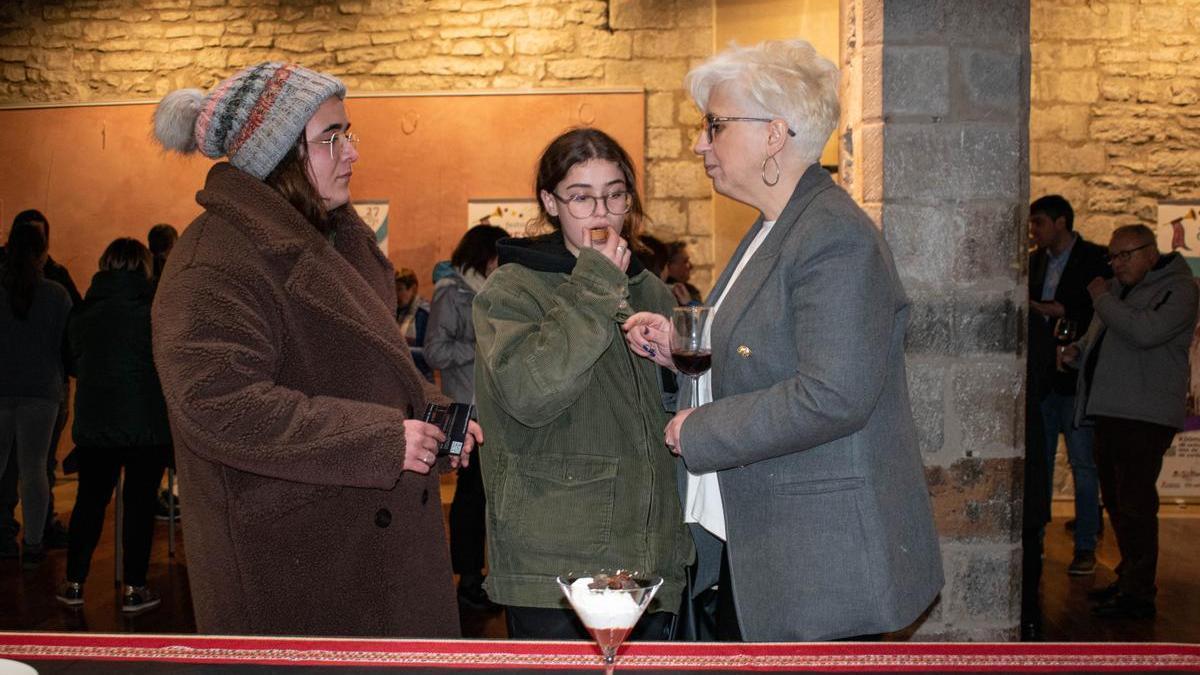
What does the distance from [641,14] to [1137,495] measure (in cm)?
486

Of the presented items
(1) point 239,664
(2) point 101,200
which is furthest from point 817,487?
(2) point 101,200

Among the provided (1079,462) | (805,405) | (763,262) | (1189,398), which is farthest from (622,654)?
(1189,398)

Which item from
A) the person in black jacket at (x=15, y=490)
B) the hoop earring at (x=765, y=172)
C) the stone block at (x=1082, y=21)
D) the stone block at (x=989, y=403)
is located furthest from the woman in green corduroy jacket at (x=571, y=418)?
the stone block at (x=1082, y=21)

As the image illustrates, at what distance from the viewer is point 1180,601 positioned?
5301mm

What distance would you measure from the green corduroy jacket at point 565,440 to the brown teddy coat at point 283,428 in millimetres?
182

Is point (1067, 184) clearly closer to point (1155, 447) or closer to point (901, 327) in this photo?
point (1155, 447)

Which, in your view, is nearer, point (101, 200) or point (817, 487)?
point (817, 487)

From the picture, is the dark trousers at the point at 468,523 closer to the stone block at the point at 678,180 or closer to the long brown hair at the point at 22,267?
the long brown hair at the point at 22,267

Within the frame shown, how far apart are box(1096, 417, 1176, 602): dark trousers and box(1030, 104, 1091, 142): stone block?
3.24 meters

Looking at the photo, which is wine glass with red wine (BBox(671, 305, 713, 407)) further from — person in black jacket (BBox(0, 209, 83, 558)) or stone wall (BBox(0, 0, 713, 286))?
stone wall (BBox(0, 0, 713, 286))

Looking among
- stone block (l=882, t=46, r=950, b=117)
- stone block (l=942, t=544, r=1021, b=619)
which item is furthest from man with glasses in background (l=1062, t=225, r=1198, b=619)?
stone block (l=882, t=46, r=950, b=117)

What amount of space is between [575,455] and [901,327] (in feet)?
2.14

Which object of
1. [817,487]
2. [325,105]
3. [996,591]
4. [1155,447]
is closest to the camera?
[817,487]

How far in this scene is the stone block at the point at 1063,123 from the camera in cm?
779
